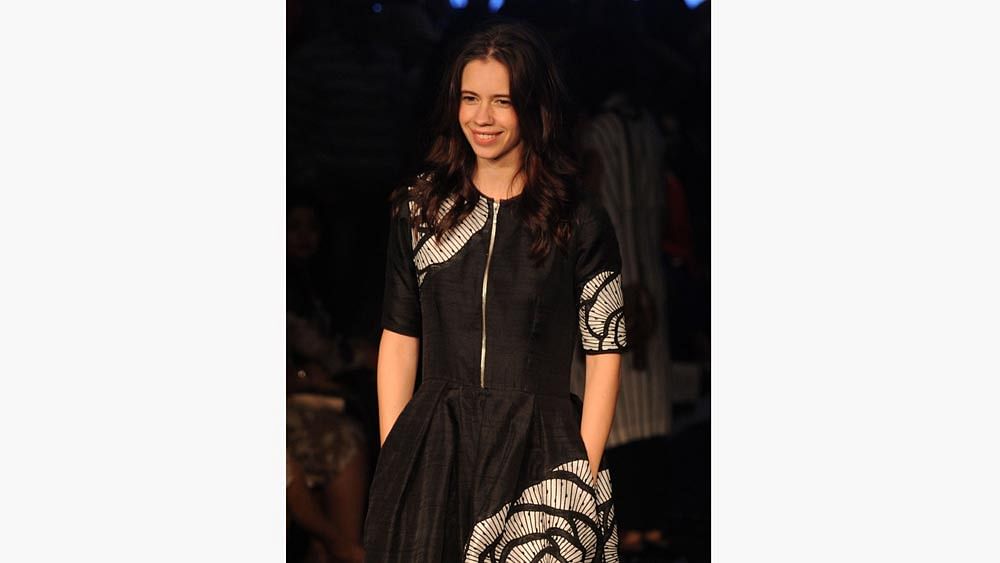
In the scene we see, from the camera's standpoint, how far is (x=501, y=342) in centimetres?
426

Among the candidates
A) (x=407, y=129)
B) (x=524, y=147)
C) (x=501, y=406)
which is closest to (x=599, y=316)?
(x=501, y=406)

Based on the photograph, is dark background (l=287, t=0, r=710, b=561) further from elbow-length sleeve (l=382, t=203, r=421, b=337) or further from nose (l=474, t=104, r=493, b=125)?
nose (l=474, t=104, r=493, b=125)

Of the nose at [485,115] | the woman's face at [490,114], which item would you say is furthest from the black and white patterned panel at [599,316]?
the nose at [485,115]

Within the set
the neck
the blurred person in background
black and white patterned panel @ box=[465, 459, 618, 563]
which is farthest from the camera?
the blurred person in background

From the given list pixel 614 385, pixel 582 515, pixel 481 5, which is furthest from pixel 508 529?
pixel 481 5

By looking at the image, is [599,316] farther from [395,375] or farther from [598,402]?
[395,375]

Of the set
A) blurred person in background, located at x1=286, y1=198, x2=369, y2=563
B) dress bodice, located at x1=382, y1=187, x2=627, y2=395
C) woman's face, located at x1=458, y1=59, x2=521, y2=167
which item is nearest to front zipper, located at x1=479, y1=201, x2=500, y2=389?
dress bodice, located at x1=382, y1=187, x2=627, y2=395

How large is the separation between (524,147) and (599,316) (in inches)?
19.1

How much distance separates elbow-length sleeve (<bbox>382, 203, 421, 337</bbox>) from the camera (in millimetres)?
4391

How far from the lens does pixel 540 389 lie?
427 centimetres

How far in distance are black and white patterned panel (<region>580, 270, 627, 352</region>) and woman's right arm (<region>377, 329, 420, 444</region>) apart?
46 cm

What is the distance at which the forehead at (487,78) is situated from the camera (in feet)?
14.1

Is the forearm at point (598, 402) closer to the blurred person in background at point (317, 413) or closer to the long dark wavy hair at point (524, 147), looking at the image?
the long dark wavy hair at point (524, 147)
